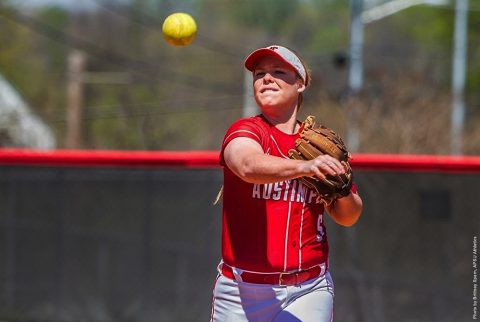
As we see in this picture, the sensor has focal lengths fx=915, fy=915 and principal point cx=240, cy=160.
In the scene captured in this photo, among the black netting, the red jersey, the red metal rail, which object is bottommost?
the black netting

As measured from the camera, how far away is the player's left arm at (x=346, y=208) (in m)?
4.15

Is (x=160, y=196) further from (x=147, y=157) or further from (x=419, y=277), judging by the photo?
(x=419, y=277)

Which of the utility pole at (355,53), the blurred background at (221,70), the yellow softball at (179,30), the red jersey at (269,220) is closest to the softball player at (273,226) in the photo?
the red jersey at (269,220)

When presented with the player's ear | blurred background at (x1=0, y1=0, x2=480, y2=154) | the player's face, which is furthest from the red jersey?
blurred background at (x1=0, y1=0, x2=480, y2=154)

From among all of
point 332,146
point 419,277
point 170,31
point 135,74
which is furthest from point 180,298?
point 135,74

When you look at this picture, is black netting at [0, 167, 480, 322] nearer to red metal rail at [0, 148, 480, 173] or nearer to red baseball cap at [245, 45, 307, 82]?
red metal rail at [0, 148, 480, 173]

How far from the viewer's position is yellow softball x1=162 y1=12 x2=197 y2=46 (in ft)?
16.4

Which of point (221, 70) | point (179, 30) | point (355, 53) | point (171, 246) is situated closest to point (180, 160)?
point (171, 246)

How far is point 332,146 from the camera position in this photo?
3.99m

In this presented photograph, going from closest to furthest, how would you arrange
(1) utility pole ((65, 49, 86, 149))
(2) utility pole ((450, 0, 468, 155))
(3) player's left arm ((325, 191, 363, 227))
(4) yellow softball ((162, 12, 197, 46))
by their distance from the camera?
1. (3) player's left arm ((325, 191, 363, 227))
2. (4) yellow softball ((162, 12, 197, 46))
3. (2) utility pole ((450, 0, 468, 155))
4. (1) utility pole ((65, 49, 86, 149))

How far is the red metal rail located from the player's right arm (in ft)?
10.4

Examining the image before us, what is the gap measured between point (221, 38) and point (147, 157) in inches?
1484

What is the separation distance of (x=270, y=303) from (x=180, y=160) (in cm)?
322

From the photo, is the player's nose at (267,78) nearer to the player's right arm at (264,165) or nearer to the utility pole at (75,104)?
the player's right arm at (264,165)
